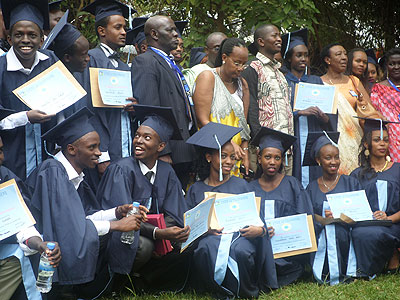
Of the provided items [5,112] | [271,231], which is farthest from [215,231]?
[5,112]

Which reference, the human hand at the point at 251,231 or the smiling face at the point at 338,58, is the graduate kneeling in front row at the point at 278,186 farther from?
the smiling face at the point at 338,58

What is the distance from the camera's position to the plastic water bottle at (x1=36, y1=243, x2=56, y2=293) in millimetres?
4066

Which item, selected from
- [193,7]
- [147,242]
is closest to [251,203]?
[147,242]

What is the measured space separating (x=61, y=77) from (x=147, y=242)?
1541mm

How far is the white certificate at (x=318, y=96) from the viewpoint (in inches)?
260

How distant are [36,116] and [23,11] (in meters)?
0.94

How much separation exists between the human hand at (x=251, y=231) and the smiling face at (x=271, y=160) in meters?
0.79

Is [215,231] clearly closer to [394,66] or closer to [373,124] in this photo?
[373,124]

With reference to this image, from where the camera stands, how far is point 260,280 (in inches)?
210

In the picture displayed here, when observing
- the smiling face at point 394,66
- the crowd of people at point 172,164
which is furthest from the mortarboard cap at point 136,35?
the smiling face at point 394,66

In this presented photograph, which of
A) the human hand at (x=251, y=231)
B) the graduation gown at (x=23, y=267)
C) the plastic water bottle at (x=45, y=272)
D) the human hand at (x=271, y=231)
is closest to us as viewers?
the plastic water bottle at (x=45, y=272)

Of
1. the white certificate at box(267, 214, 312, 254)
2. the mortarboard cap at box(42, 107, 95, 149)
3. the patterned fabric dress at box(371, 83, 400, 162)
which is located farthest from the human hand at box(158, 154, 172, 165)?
the patterned fabric dress at box(371, 83, 400, 162)

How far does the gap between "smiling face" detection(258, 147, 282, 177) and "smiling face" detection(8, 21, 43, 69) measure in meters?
2.33

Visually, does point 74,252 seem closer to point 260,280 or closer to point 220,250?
point 220,250
